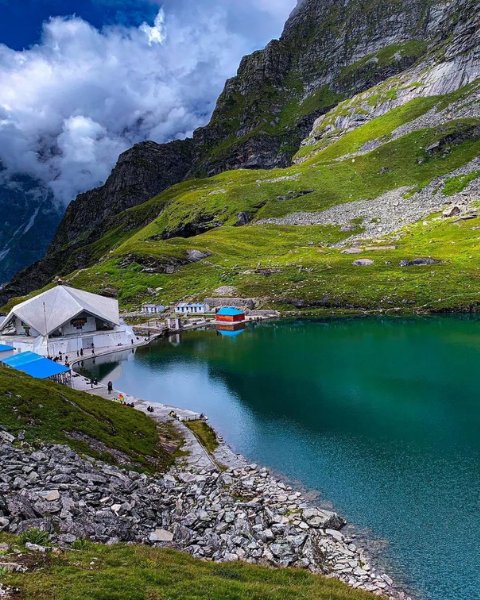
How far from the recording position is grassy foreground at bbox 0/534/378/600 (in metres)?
15.8

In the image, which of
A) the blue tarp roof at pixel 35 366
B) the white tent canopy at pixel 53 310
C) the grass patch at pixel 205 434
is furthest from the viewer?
the white tent canopy at pixel 53 310

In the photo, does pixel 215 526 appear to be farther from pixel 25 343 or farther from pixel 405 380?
pixel 25 343

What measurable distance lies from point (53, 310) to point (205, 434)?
58.8 metres

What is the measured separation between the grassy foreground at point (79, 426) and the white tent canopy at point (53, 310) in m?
50.5

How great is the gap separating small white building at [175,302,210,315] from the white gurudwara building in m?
37.2

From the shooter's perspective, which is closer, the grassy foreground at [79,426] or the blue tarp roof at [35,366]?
the grassy foreground at [79,426]

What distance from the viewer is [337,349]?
89000 mm

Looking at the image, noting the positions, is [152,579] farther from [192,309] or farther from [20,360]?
[192,309]

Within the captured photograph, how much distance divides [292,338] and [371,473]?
216ft

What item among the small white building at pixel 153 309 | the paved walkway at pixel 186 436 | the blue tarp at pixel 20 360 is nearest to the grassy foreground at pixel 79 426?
the paved walkway at pixel 186 436

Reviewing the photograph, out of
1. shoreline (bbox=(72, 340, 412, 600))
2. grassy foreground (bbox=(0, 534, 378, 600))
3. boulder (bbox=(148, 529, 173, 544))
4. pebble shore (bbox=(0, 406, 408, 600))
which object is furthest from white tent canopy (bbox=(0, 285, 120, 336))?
grassy foreground (bbox=(0, 534, 378, 600))

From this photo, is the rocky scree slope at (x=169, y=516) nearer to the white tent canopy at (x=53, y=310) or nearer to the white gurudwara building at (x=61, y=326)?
the white gurudwara building at (x=61, y=326)

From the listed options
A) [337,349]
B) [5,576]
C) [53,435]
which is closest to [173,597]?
[5,576]

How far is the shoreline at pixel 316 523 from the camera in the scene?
974 inches
